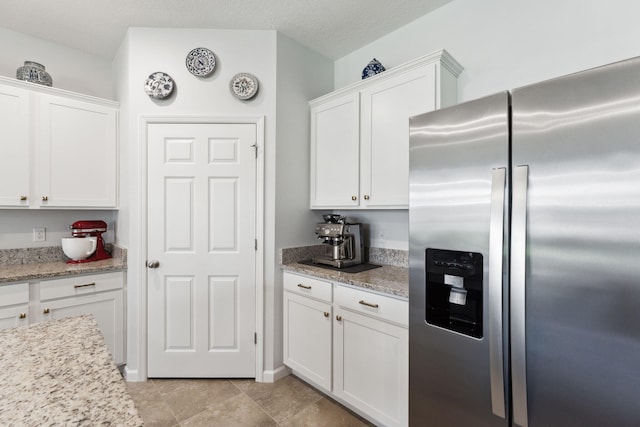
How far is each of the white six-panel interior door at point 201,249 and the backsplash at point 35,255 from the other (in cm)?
49

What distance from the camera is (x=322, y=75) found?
9.18 ft

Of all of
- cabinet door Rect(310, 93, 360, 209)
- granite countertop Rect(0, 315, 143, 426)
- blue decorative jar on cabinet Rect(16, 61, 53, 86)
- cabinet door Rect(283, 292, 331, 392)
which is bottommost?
cabinet door Rect(283, 292, 331, 392)

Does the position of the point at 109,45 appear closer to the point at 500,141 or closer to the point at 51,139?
the point at 51,139

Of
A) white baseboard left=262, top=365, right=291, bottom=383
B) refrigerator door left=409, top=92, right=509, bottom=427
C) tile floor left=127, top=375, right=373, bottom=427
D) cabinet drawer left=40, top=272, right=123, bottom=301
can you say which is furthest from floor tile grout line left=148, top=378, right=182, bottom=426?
refrigerator door left=409, top=92, right=509, bottom=427

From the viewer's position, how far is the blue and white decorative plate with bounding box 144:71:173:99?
2.34 m

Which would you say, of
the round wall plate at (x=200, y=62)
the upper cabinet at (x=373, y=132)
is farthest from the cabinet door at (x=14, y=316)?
the upper cabinet at (x=373, y=132)

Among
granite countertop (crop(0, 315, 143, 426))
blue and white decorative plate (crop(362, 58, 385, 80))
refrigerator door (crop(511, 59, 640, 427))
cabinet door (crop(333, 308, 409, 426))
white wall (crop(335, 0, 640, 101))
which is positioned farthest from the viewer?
blue and white decorative plate (crop(362, 58, 385, 80))

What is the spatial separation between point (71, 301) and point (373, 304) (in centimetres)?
222

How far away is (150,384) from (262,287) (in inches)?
43.8

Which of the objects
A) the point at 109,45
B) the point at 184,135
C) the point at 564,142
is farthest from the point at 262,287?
the point at 109,45

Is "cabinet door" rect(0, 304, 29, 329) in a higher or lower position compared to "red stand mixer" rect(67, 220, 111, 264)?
lower

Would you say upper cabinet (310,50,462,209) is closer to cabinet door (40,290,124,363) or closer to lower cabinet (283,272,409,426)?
lower cabinet (283,272,409,426)

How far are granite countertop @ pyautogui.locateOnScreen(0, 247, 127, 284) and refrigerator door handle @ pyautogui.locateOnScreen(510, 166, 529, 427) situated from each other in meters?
2.64

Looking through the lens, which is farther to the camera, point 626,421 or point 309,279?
point 309,279
